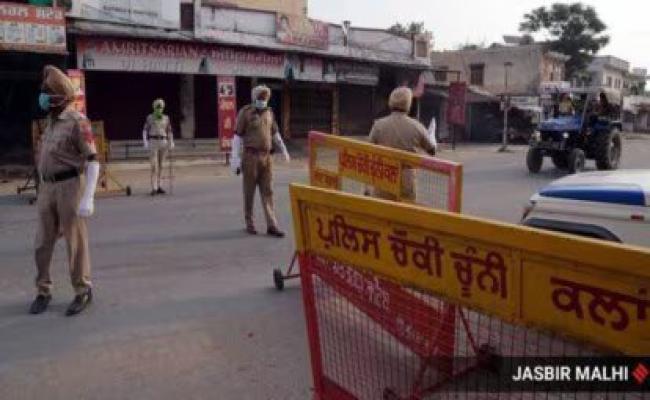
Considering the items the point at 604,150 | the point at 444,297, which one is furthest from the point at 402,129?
the point at 604,150

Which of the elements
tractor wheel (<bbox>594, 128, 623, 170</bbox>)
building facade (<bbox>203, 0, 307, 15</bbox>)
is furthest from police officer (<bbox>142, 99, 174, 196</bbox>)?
building facade (<bbox>203, 0, 307, 15</bbox>)

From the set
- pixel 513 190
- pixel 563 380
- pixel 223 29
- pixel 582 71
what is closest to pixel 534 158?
pixel 513 190

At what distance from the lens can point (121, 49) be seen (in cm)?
1748

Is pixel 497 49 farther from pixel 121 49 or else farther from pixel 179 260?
pixel 179 260

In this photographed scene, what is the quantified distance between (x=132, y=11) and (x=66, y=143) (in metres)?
13.3

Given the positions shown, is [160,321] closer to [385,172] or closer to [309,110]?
[385,172]

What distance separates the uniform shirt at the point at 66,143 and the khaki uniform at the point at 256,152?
3296mm

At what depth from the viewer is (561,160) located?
17812 mm

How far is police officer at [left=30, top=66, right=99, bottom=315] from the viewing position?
207 inches

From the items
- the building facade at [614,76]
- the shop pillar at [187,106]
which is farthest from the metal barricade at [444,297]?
the building facade at [614,76]

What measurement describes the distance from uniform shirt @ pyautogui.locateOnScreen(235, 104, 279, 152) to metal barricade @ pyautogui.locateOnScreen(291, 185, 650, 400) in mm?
5503

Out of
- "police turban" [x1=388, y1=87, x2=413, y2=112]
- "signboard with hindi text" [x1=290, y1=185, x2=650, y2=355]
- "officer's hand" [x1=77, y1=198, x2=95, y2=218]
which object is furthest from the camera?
"police turban" [x1=388, y1=87, x2=413, y2=112]

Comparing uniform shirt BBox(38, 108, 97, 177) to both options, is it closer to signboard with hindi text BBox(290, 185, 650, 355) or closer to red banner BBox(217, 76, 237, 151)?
signboard with hindi text BBox(290, 185, 650, 355)

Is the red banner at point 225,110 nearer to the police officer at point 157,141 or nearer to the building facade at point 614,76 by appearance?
the police officer at point 157,141
